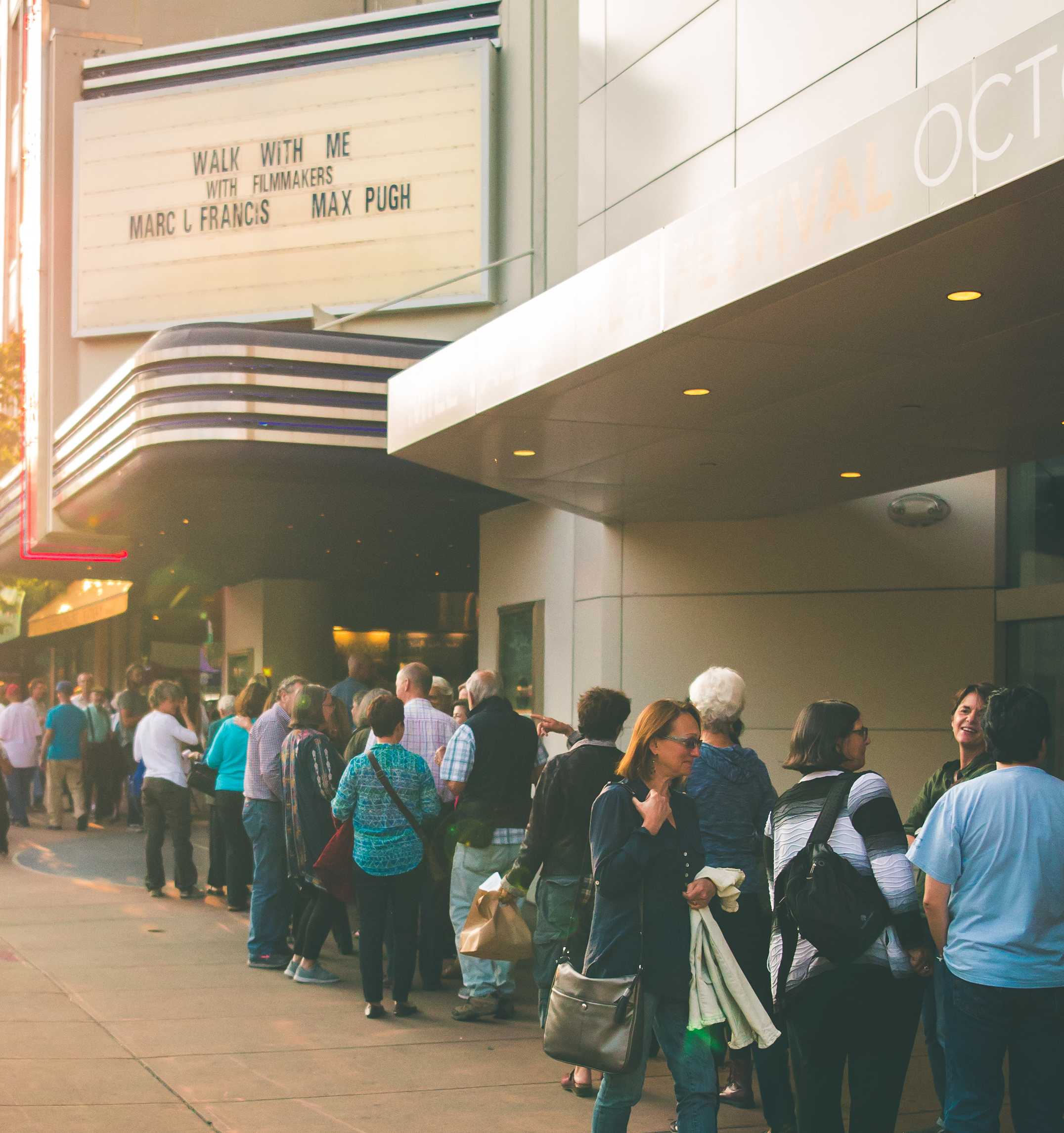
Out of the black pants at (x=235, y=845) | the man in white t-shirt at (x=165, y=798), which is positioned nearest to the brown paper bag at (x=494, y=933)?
the black pants at (x=235, y=845)

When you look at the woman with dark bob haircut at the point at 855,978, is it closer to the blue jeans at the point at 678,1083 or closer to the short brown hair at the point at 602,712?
the blue jeans at the point at 678,1083

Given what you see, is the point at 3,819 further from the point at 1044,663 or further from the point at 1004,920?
the point at 1004,920

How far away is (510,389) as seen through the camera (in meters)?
7.16

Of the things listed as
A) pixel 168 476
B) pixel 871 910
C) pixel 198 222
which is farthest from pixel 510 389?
pixel 198 222

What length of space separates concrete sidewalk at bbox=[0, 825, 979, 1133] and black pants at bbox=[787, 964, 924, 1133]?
1291 millimetres

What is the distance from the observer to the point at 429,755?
8.50 meters

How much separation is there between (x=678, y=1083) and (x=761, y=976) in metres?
1.39

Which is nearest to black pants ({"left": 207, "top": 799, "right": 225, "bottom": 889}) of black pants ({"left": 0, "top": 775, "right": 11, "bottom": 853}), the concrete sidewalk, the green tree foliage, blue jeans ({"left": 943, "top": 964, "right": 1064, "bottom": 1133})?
the concrete sidewalk

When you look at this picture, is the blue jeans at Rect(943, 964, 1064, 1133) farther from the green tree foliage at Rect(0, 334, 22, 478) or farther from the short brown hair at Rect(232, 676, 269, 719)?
the green tree foliage at Rect(0, 334, 22, 478)

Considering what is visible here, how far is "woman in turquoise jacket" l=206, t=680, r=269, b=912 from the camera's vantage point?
33.8 feet

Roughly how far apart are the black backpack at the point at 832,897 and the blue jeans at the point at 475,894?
3.30 metres

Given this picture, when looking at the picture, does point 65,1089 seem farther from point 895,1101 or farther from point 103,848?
point 103,848

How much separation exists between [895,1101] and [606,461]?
4.79m

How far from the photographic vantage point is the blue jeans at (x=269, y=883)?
8797 millimetres
